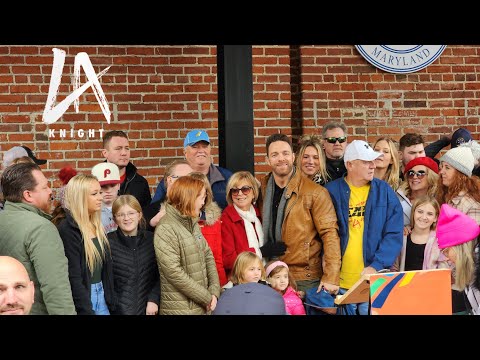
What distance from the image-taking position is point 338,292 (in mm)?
6379

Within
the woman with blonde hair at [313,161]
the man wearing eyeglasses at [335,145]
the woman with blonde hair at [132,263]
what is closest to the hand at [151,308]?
the woman with blonde hair at [132,263]

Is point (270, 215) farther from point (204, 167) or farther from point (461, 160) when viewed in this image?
point (461, 160)

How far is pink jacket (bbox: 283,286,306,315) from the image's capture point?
6049mm

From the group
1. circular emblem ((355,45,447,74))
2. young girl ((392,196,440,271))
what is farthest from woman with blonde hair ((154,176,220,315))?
circular emblem ((355,45,447,74))

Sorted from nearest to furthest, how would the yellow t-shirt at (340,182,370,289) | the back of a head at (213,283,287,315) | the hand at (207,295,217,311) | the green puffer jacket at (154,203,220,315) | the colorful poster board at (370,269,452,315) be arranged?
the back of a head at (213,283,287,315) → the colorful poster board at (370,269,452,315) → the green puffer jacket at (154,203,220,315) → the hand at (207,295,217,311) → the yellow t-shirt at (340,182,370,289)

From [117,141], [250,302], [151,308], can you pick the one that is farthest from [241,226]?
[250,302]

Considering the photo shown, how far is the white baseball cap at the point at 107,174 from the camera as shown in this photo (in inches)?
261

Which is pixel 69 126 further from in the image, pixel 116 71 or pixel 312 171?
pixel 312 171

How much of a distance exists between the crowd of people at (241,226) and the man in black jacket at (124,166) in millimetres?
11

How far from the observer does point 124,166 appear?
23.9ft

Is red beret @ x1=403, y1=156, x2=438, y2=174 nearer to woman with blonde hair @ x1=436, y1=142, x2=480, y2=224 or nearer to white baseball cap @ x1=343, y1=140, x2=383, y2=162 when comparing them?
woman with blonde hair @ x1=436, y1=142, x2=480, y2=224

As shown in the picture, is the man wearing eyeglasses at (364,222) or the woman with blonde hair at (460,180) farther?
the woman with blonde hair at (460,180)

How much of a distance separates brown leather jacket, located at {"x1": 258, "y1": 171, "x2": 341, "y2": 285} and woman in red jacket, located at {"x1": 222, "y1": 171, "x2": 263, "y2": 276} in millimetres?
212

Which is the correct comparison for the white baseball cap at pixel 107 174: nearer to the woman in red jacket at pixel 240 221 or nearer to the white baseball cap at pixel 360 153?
the woman in red jacket at pixel 240 221
